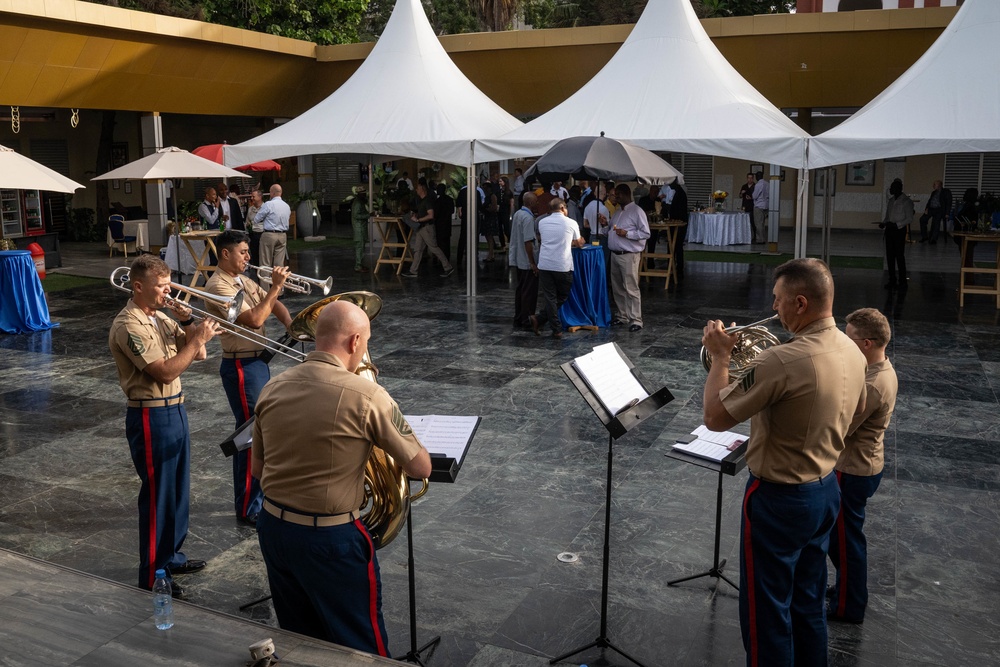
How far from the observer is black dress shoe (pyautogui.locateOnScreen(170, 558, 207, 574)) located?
5242 millimetres

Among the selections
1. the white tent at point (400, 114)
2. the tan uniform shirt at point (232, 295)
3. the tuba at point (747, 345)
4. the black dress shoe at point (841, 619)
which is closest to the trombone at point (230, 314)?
the tan uniform shirt at point (232, 295)

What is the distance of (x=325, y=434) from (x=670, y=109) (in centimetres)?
1117

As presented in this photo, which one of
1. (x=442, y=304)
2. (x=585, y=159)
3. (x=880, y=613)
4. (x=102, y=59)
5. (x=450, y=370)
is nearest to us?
(x=880, y=613)

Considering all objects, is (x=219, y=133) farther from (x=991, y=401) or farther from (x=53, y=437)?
(x=991, y=401)

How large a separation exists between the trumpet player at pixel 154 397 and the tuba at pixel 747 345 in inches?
101

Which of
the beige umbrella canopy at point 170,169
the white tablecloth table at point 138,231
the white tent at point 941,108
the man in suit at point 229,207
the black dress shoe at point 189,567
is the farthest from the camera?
the white tablecloth table at point 138,231

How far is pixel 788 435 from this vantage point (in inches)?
143

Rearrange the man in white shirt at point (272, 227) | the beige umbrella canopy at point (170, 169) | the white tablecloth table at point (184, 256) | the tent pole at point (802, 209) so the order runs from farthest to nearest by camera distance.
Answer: the white tablecloth table at point (184, 256) < the man in white shirt at point (272, 227) < the beige umbrella canopy at point (170, 169) < the tent pole at point (802, 209)

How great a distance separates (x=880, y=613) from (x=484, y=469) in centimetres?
299

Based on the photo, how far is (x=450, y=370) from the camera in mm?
9867

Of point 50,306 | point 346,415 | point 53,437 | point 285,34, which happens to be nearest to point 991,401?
point 346,415

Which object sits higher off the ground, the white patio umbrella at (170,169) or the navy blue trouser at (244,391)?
the white patio umbrella at (170,169)

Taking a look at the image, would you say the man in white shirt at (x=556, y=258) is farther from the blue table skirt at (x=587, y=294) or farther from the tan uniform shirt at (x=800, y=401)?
the tan uniform shirt at (x=800, y=401)

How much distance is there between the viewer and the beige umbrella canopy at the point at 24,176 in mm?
10789
